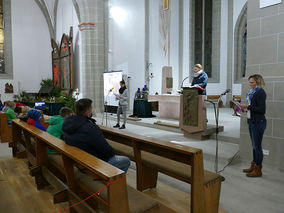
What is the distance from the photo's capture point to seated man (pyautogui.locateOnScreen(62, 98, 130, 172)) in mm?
2395

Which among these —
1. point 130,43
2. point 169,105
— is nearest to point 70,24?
point 130,43

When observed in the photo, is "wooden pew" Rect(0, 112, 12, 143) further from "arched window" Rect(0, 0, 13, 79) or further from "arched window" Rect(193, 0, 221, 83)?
"arched window" Rect(193, 0, 221, 83)

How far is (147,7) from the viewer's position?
468 inches

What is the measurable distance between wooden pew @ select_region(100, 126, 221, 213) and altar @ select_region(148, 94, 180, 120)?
5.78 metres

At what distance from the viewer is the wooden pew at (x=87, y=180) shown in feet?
5.56

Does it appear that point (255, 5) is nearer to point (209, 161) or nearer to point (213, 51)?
point (209, 161)

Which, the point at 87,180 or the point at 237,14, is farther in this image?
the point at 237,14

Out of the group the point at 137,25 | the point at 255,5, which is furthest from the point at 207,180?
the point at 137,25

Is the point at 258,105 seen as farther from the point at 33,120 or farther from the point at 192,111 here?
the point at 33,120

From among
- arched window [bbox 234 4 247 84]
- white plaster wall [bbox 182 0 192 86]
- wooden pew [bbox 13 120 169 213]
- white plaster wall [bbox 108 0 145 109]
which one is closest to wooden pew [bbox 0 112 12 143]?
wooden pew [bbox 13 120 169 213]

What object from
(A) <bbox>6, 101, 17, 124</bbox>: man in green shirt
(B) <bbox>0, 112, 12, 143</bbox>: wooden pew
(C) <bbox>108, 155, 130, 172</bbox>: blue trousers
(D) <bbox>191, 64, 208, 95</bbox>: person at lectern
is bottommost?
(B) <bbox>0, 112, 12, 143</bbox>: wooden pew

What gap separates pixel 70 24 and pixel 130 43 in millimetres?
3516

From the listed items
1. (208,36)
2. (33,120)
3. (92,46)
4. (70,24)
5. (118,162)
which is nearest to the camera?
(118,162)

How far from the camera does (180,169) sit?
8.96 ft
